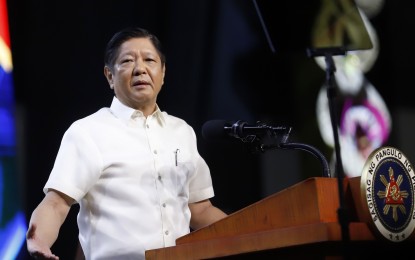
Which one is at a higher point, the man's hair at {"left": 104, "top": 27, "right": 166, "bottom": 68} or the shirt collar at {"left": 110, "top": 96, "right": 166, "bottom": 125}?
the man's hair at {"left": 104, "top": 27, "right": 166, "bottom": 68}

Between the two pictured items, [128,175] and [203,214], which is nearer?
[128,175]

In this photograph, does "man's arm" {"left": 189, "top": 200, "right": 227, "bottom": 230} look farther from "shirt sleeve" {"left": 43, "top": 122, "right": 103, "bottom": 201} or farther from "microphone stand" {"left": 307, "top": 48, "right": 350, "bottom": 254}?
"microphone stand" {"left": 307, "top": 48, "right": 350, "bottom": 254}

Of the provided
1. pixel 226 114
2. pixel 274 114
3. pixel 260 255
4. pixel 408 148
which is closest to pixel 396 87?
pixel 408 148

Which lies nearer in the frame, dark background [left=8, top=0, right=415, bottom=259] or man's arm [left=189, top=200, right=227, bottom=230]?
man's arm [left=189, top=200, right=227, bottom=230]

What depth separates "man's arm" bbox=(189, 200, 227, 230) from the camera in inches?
108

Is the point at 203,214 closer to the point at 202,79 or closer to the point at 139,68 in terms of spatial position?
the point at 139,68

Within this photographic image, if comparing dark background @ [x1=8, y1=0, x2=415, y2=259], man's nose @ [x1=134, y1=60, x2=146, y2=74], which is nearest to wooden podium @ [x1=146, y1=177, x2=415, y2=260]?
man's nose @ [x1=134, y1=60, x2=146, y2=74]

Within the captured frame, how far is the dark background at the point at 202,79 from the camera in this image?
3.50 metres

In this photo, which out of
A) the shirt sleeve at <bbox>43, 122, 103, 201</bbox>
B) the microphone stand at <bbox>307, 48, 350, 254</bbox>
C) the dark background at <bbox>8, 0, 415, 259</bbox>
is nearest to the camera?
the microphone stand at <bbox>307, 48, 350, 254</bbox>

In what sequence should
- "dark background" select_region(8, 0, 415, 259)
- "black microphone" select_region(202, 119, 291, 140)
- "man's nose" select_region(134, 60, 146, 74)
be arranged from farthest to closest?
1. "dark background" select_region(8, 0, 415, 259)
2. "man's nose" select_region(134, 60, 146, 74)
3. "black microphone" select_region(202, 119, 291, 140)

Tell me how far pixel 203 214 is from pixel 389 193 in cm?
94

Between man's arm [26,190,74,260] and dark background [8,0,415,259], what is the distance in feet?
3.27

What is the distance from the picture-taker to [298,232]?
1.82 m

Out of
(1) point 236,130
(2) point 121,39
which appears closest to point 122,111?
(2) point 121,39
